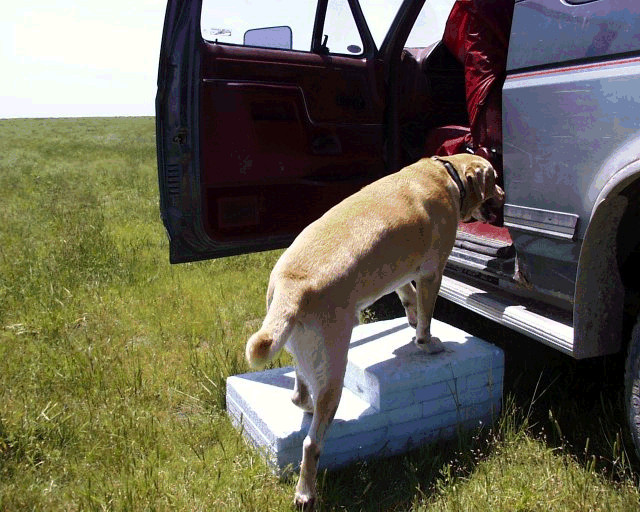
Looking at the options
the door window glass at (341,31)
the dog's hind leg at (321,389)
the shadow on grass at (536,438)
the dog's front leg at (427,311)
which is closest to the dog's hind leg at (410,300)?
the dog's front leg at (427,311)

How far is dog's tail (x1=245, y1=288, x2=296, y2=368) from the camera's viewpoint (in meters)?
2.24

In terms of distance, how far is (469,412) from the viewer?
309 cm

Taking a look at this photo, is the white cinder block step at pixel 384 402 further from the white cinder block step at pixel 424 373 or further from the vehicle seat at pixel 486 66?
the vehicle seat at pixel 486 66

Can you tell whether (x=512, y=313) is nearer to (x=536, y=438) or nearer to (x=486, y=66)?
(x=536, y=438)

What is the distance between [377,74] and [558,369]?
215cm

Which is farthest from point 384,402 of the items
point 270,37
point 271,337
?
point 270,37

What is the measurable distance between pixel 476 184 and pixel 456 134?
1098mm

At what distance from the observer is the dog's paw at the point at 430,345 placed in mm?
3158

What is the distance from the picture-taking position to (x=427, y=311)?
3.17m

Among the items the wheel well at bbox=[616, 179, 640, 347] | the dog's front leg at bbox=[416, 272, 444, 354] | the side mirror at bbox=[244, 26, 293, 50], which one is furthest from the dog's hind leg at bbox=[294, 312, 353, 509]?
the side mirror at bbox=[244, 26, 293, 50]

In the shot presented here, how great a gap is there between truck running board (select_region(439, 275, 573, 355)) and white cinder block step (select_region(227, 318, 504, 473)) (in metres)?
0.23

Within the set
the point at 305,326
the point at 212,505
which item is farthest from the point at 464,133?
the point at 212,505

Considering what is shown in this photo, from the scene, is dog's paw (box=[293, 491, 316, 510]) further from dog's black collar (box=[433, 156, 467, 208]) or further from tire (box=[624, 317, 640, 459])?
dog's black collar (box=[433, 156, 467, 208])

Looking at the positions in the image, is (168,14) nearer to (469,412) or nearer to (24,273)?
(469,412)
